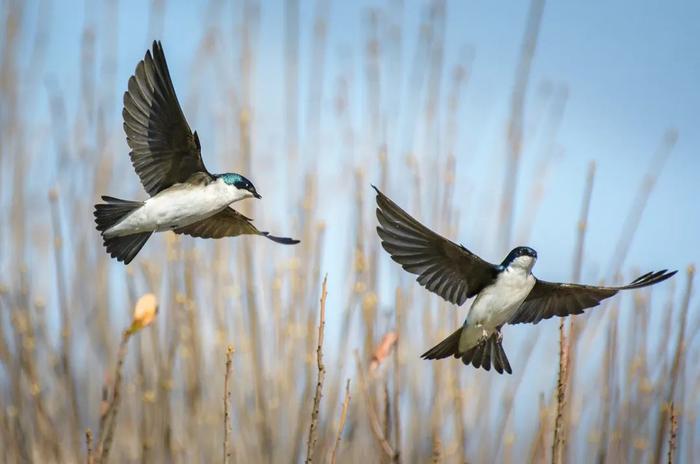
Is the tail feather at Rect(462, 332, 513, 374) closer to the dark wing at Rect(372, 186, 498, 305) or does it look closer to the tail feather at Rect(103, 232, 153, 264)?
the dark wing at Rect(372, 186, 498, 305)

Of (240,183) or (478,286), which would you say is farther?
(478,286)

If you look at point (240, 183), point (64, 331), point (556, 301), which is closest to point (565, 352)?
point (556, 301)

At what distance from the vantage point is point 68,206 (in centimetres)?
232

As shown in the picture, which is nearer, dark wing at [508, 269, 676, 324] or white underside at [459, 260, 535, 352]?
white underside at [459, 260, 535, 352]

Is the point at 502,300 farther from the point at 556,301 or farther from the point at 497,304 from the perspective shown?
the point at 556,301

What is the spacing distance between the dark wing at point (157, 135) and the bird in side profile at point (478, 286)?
27cm

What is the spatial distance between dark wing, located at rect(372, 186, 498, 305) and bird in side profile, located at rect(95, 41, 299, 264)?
0.36 ft

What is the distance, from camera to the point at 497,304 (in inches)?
38.5

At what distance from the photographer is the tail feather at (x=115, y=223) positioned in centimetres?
105

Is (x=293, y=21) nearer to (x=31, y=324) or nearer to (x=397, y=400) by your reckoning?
(x=31, y=324)

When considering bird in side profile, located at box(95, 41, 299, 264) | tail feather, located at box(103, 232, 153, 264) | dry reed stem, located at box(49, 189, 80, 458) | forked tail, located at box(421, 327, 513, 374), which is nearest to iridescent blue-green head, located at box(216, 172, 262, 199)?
bird in side profile, located at box(95, 41, 299, 264)

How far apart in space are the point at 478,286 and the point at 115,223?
0.44m

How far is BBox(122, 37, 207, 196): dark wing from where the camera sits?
102cm

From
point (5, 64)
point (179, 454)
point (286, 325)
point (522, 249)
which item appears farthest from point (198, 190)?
point (5, 64)
